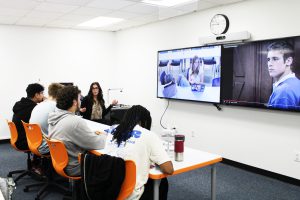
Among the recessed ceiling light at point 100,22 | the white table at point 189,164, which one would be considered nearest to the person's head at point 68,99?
the white table at point 189,164

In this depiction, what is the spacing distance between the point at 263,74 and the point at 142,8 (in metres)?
2.11

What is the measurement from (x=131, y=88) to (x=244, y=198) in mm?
3913

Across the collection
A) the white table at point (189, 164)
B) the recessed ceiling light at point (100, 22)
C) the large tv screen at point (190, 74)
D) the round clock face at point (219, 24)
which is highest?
the recessed ceiling light at point (100, 22)

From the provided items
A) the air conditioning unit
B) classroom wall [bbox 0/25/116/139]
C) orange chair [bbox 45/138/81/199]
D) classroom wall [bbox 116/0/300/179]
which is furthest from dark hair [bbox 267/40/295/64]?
classroom wall [bbox 0/25/116/139]

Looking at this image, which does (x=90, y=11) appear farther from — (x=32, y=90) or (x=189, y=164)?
(x=189, y=164)

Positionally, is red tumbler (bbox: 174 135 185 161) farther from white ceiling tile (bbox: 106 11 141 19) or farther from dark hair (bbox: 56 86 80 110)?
white ceiling tile (bbox: 106 11 141 19)

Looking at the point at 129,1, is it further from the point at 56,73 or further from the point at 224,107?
the point at 56,73

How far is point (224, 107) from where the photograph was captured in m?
4.50

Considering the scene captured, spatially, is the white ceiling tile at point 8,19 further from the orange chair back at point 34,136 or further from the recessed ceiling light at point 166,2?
the orange chair back at point 34,136

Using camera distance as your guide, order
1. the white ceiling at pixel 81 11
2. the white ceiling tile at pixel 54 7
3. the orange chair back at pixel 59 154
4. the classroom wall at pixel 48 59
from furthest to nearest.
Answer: the classroom wall at pixel 48 59, the white ceiling tile at pixel 54 7, the white ceiling at pixel 81 11, the orange chair back at pixel 59 154

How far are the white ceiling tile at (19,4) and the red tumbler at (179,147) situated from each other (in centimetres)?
314

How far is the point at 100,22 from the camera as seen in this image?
19.3 feet

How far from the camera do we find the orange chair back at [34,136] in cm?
322

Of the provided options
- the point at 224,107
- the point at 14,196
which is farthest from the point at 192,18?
the point at 14,196
